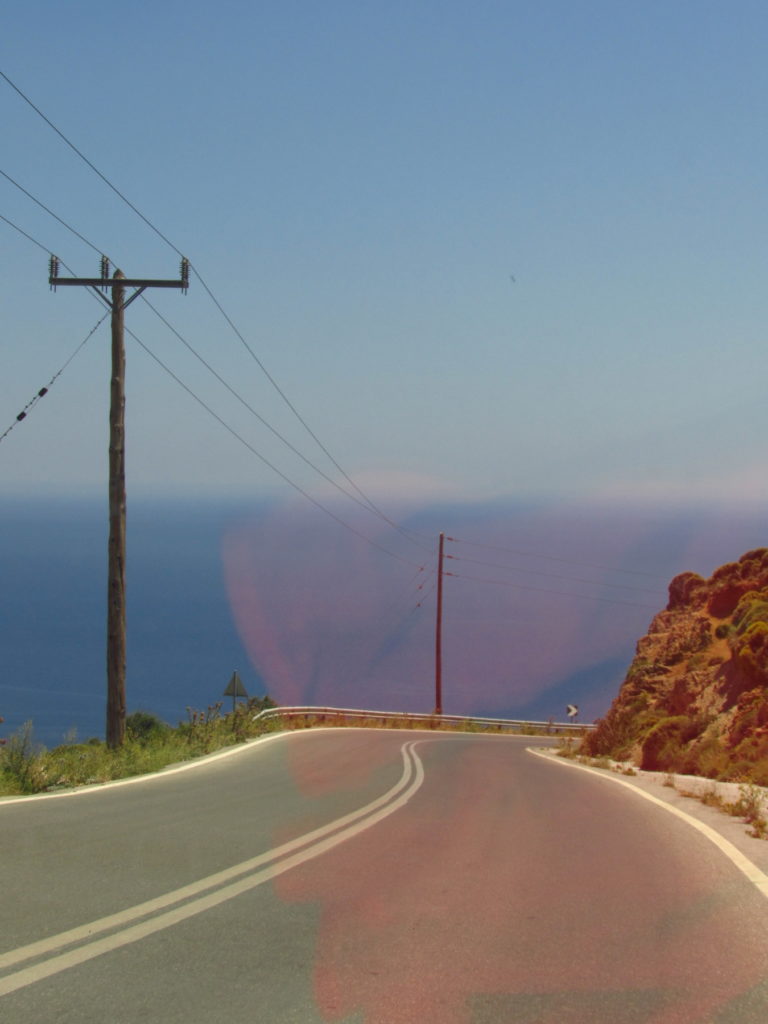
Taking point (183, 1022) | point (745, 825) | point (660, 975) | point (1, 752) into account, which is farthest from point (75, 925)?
point (1, 752)

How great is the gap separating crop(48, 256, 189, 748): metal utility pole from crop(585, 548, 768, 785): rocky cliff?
10543mm

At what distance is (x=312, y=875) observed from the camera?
26.0ft

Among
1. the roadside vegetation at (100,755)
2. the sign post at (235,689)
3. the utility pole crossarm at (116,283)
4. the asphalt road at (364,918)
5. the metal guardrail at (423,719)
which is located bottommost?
the metal guardrail at (423,719)

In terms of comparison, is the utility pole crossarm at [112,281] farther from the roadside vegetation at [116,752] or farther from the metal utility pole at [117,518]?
the roadside vegetation at [116,752]

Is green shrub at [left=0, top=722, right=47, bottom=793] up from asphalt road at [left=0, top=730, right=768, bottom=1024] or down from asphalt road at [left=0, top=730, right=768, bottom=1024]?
down

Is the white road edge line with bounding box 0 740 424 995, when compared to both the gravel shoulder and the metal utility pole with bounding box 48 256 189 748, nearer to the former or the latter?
the gravel shoulder

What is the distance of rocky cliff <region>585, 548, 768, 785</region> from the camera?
20391 mm

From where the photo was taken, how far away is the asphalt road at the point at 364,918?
16.4 ft

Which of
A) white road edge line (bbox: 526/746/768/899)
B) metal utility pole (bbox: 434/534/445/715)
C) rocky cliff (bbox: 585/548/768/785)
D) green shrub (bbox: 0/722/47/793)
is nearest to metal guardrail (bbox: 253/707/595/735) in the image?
metal utility pole (bbox: 434/534/445/715)

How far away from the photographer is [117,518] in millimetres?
20266

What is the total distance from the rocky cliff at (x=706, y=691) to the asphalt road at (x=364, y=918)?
7918 millimetres

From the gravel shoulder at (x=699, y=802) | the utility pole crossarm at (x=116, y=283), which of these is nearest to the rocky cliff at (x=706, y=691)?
the gravel shoulder at (x=699, y=802)

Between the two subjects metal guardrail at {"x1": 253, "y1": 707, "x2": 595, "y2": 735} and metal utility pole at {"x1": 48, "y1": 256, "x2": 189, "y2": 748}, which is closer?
metal utility pole at {"x1": 48, "y1": 256, "x2": 189, "y2": 748}

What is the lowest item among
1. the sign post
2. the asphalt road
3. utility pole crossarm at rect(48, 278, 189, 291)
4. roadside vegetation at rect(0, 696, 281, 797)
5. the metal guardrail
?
the metal guardrail
